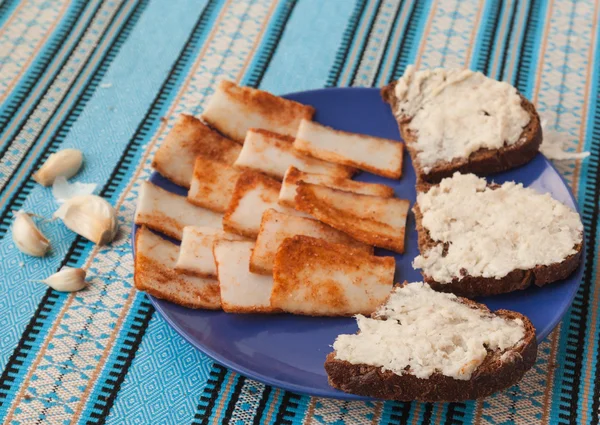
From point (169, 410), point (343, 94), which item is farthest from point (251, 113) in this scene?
point (169, 410)

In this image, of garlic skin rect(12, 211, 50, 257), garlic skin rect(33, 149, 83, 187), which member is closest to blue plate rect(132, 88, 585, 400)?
garlic skin rect(12, 211, 50, 257)

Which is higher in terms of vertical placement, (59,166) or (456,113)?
(456,113)

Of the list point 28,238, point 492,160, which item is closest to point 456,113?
point 492,160

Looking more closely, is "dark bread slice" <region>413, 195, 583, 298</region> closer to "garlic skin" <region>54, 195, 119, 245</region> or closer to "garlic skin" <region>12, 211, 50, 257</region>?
"garlic skin" <region>54, 195, 119, 245</region>

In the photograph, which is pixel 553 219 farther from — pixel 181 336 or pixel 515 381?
pixel 181 336

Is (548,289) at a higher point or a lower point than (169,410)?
higher

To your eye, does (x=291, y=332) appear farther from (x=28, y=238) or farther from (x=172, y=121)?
(x=172, y=121)
